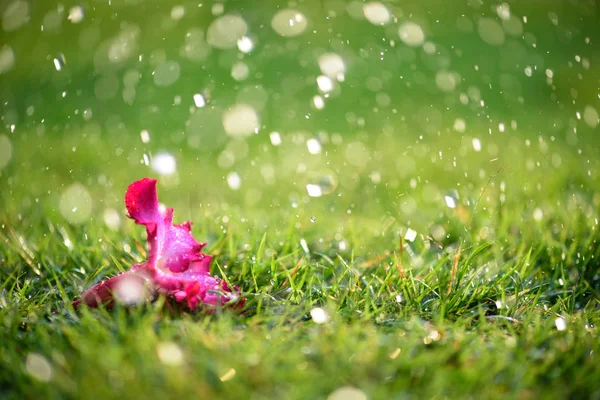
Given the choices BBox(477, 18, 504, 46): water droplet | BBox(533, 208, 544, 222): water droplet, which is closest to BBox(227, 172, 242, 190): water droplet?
BBox(533, 208, 544, 222): water droplet

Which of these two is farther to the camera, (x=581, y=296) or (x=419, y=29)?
(x=419, y=29)

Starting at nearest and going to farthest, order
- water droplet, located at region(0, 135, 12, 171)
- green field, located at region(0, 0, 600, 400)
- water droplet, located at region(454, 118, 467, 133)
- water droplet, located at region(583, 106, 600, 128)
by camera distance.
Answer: green field, located at region(0, 0, 600, 400)
water droplet, located at region(0, 135, 12, 171)
water droplet, located at region(454, 118, 467, 133)
water droplet, located at region(583, 106, 600, 128)

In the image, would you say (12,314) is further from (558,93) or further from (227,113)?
(558,93)

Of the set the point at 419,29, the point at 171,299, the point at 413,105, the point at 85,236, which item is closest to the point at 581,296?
the point at 171,299

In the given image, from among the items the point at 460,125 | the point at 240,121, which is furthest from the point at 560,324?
the point at 240,121

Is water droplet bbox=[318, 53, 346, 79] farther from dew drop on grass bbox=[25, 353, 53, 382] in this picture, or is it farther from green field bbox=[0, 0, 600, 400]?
dew drop on grass bbox=[25, 353, 53, 382]

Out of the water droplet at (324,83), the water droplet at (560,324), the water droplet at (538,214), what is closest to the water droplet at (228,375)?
the water droplet at (560,324)

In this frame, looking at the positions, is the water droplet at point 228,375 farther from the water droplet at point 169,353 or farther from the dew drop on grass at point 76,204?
the dew drop on grass at point 76,204
